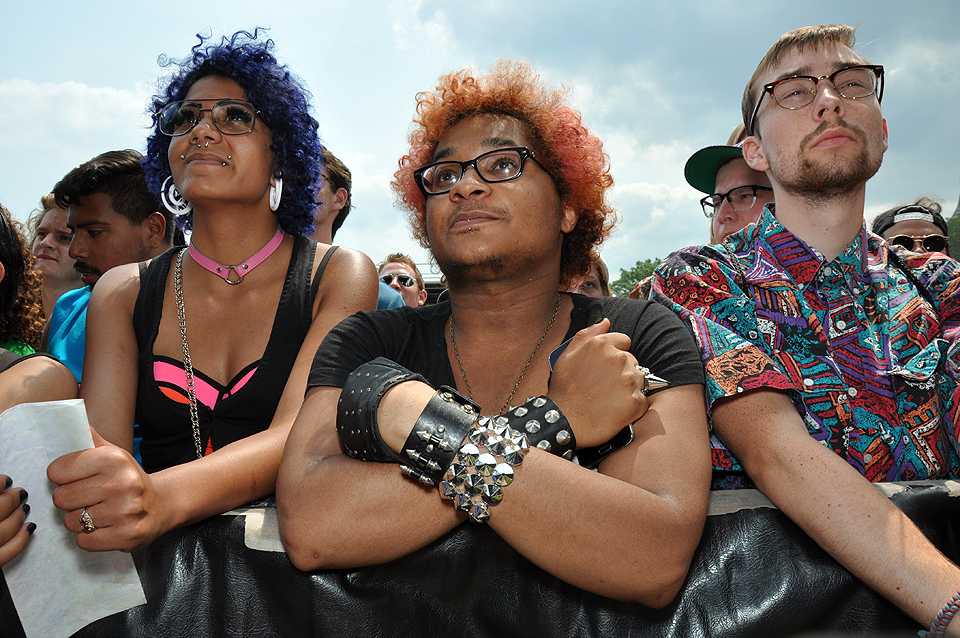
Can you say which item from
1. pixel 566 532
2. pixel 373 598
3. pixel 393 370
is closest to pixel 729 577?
pixel 566 532

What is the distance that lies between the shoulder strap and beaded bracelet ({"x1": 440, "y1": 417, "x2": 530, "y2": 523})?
1.28 m

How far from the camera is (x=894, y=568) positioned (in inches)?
65.9

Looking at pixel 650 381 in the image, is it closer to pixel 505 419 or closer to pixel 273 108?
pixel 505 419

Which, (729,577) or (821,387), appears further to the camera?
(821,387)

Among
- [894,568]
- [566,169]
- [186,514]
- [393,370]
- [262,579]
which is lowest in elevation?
[262,579]

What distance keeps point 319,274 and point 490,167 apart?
84 centimetres

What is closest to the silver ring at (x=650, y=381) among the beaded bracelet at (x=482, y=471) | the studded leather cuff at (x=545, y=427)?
the studded leather cuff at (x=545, y=427)

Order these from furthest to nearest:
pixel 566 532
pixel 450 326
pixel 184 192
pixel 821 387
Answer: pixel 184 192 → pixel 450 326 → pixel 821 387 → pixel 566 532

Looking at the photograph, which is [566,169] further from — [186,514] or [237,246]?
[186,514]

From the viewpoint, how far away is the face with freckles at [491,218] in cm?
224

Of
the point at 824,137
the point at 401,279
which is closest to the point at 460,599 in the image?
the point at 824,137

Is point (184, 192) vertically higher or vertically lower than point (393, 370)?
higher

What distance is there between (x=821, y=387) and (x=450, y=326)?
4.16 ft

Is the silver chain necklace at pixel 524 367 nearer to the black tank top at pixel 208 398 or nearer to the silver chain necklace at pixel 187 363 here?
the black tank top at pixel 208 398
